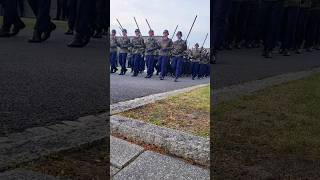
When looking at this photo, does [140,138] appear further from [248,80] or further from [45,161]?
[248,80]

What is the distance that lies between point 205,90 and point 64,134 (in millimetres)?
1053

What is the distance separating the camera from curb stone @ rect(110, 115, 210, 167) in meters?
2.67

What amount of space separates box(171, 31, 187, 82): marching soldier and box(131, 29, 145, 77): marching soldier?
0.12 m

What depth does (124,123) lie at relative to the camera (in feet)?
9.09

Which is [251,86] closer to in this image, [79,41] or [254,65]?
[254,65]

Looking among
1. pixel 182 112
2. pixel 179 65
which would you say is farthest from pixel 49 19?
pixel 179 65

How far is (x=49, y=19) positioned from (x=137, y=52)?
969 millimetres

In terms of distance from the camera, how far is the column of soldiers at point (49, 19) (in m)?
2.50

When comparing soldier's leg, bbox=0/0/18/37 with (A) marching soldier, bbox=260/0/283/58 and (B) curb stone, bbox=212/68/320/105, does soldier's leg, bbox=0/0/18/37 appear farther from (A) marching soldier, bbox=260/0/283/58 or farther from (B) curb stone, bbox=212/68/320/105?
(A) marching soldier, bbox=260/0/283/58

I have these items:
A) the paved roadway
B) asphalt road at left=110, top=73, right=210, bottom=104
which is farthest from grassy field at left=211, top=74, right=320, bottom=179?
asphalt road at left=110, top=73, right=210, bottom=104

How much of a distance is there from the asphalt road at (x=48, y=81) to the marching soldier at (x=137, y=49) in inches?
25.5

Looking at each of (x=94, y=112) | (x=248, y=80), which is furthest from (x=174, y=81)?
(x=248, y=80)

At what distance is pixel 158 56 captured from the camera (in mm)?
1879

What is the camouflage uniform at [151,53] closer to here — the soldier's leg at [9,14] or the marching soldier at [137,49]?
the marching soldier at [137,49]
